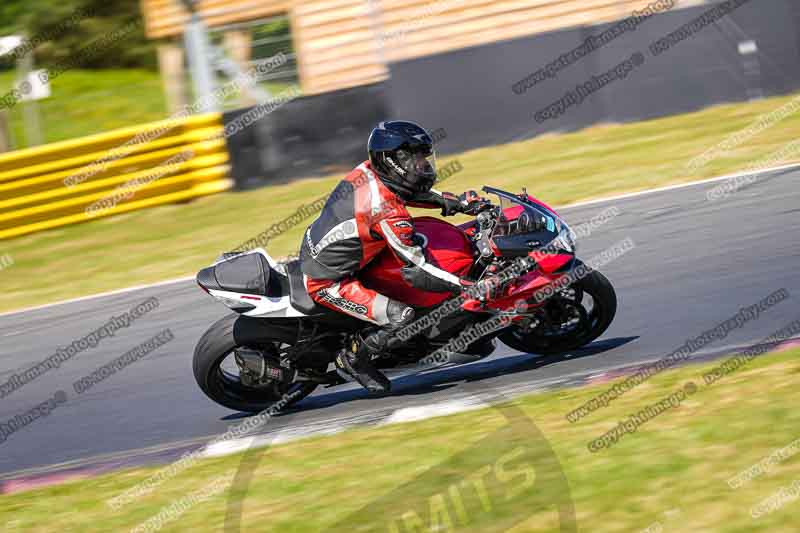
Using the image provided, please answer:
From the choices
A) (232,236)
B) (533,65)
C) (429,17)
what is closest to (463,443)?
(232,236)

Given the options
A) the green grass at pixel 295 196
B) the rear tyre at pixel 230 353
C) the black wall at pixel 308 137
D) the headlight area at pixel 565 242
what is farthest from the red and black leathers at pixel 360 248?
the black wall at pixel 308 137

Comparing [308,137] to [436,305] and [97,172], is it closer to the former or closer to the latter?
[97,172]

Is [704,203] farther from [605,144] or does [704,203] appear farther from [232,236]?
[232,236]

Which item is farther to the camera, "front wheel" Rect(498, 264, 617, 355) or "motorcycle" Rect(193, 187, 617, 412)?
"front wheel" Rect(498, 264, 617, 355)

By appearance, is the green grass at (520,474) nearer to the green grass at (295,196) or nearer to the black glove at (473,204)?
the black glove at (473,204)

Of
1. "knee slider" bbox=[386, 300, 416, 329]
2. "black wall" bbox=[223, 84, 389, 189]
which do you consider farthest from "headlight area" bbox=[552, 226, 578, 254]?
"black wall" bbox=[223, 84, 389, 189]

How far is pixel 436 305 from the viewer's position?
21.9 ft

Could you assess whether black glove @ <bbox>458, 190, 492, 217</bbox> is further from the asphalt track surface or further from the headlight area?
the asphalt track surface

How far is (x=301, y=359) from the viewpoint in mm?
6934

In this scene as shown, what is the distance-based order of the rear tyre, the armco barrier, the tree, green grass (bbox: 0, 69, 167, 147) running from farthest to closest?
the tree
green grass (bbox: 0, 69, 167, 147)
the armco barrier
the rear tyre

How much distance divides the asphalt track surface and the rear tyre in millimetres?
138

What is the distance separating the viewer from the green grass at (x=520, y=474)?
4645mm

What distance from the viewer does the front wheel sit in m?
6.75

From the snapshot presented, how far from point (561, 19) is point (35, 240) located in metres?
9.23
